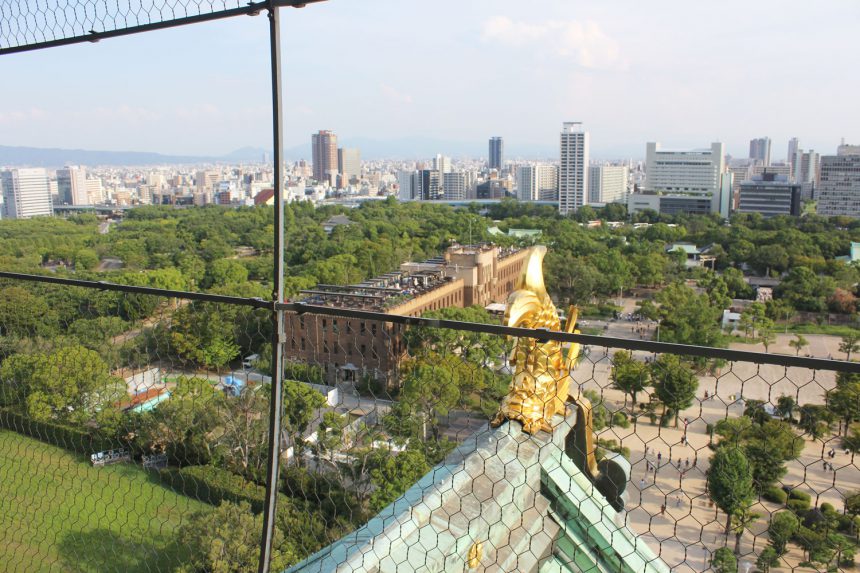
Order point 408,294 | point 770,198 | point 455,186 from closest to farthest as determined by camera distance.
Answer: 1. point 408,294
2. point 770,198
3. point 455,186

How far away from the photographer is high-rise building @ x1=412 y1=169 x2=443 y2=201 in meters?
43.9

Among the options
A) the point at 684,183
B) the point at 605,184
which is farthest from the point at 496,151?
the point at 684,183

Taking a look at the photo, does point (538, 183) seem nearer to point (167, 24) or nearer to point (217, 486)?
point (217, 486)

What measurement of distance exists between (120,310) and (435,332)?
2464 mm

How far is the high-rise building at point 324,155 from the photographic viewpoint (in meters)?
54.8

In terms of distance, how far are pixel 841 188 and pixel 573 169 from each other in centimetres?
1233

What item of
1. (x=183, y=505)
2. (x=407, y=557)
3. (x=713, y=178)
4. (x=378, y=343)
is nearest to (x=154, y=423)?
(x=183, y=505)

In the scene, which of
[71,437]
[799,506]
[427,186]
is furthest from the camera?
[427,186]

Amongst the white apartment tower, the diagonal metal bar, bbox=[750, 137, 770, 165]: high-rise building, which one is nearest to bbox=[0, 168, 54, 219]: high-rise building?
the white apartment tower

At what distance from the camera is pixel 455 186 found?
4378cm

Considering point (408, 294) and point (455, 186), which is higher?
point (455, 186)

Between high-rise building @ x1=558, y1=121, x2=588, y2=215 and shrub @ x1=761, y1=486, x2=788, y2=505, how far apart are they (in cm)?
2811

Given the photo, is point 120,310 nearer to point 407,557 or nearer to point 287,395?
point 287,395

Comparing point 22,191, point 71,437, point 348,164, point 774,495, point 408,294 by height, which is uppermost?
point 348,164
